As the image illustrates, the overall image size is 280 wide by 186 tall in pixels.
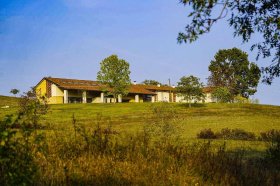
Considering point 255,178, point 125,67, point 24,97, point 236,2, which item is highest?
point 125,67

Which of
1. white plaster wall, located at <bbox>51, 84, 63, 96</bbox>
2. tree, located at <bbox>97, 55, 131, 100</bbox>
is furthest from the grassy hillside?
white plaster wall, located at <bbox>51, 84, 63, 96</bbox>

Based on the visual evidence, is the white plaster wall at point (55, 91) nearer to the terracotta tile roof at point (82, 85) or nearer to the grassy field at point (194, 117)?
the terracotta tile roof at point (82, 85)

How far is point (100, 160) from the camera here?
26.0 ft

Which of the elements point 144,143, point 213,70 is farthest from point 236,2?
point 213,70

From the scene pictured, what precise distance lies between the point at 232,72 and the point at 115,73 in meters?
36.3

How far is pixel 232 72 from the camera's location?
98.6 metres

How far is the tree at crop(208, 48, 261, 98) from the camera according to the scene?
94.2 metres

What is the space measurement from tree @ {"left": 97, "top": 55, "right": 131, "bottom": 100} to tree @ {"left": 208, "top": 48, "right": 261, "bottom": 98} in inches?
1202

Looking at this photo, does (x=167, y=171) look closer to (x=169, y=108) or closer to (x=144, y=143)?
(x=144, y=143)

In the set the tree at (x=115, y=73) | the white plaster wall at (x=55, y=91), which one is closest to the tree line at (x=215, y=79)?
the tree at (x=115, y=73)

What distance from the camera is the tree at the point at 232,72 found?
94.2 metres

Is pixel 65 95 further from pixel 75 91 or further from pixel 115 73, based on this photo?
pixel 115 73

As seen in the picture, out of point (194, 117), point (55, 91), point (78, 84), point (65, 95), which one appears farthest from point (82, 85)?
point (194, 117)

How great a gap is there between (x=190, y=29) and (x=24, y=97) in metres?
21.2
